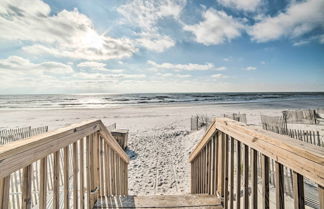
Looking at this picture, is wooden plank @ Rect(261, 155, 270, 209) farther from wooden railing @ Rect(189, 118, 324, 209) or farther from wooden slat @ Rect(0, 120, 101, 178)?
wooden slat @ Rect(0, 120, 101, 178)

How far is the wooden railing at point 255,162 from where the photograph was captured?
0.81m

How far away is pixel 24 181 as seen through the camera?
0.97 meters

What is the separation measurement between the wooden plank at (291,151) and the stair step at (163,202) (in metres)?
1.26

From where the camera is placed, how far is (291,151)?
909mm

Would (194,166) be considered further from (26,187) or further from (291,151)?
(26,187)

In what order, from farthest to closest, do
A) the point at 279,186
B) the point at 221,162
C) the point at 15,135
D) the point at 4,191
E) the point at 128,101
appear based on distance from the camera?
the point at 128,101 < the point at 15,135 < the point at 221,162 < the point at 279,186 < the point at 4,191

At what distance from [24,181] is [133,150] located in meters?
7.35

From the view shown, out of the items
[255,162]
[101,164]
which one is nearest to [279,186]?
[255,162]

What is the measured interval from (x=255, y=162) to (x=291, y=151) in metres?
0.51

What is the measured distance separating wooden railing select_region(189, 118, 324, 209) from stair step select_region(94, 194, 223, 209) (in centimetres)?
17

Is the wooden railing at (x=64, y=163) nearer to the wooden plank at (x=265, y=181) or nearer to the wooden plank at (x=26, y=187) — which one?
the wooden plank at (x=26, y=187)

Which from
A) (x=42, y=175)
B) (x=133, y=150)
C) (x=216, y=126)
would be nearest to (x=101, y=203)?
(x=42, y=175)

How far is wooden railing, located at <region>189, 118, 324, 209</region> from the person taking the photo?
2.66ft

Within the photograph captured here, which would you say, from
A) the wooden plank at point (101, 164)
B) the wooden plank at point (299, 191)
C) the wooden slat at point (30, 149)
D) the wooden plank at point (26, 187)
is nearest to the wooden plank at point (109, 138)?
the wooden plank at point (101, 164)
